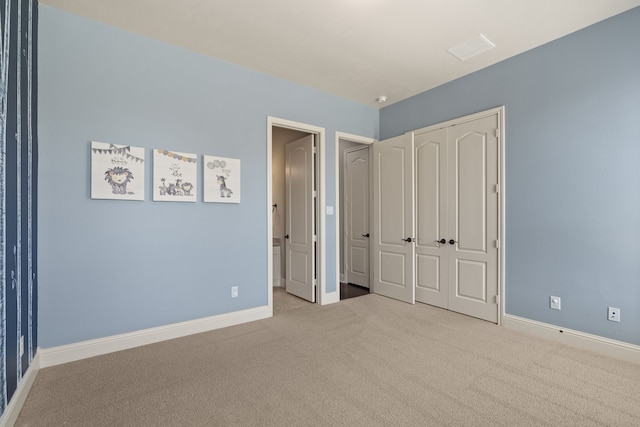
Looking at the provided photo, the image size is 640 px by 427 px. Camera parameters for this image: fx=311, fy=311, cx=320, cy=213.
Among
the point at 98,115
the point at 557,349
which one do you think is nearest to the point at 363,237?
the point at 557,349

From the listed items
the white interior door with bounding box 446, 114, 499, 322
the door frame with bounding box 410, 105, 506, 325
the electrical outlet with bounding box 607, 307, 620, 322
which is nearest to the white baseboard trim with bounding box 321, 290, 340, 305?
the white interior door with bounding box 446, 114, 499, 322

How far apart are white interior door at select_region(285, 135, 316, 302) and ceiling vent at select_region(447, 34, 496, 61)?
6.55ft

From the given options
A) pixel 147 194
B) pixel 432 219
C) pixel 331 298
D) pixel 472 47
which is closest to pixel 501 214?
pixel 432 219

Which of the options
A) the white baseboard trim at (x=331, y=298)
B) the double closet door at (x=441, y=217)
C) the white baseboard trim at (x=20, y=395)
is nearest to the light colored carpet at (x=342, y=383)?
the white baseboard trim at (x=20, y=395)

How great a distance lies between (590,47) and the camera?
9.21 feet

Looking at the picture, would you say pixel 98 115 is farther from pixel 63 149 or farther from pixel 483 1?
pixel 483 1

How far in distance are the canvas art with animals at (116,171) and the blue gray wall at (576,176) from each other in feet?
12.3

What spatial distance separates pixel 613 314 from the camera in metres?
2.70

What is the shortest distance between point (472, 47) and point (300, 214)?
2904 mm

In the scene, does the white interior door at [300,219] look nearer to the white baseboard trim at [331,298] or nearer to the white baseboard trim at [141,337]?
the white baseboard trim at [331,298]

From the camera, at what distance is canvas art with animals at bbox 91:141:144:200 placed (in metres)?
2.69

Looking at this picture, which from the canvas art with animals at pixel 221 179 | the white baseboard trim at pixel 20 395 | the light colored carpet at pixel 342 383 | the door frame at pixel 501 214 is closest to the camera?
the white baseboard trim at pixel 20 395

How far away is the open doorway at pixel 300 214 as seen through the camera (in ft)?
14.0

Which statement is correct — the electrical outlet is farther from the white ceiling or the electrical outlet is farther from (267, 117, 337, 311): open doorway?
(267, 117, 337, 311): open doorway
